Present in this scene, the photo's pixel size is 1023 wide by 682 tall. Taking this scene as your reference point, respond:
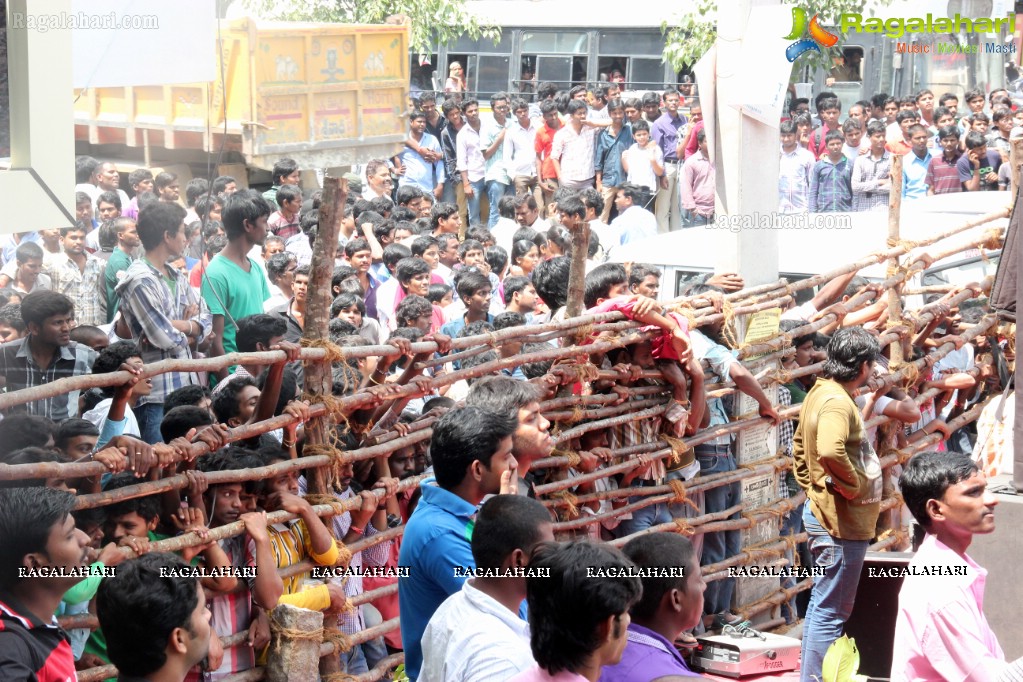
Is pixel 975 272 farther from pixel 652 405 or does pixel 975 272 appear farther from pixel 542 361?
pixel 542 361

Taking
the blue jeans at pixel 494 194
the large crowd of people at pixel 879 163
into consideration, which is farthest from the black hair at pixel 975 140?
the blue jeans at pixel 494 194

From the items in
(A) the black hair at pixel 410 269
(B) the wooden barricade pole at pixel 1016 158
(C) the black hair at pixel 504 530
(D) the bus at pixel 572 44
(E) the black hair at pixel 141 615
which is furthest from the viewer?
(D) the bus at pixel 572 44

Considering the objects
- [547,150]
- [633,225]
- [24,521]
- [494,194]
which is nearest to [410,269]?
[633,225]

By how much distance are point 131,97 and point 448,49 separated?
12408mm

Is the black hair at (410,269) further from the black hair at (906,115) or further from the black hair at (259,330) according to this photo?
the black hair at (906,115)

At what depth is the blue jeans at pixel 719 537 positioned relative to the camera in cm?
609

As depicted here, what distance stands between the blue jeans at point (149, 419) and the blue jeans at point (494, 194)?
29.3ft

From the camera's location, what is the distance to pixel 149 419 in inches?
201

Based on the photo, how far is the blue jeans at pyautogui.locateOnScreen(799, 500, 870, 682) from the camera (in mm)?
5262

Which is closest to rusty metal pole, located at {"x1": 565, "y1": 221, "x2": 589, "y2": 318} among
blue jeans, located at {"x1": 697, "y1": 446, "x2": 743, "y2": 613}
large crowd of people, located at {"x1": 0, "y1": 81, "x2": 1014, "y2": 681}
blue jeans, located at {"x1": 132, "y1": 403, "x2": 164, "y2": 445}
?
large crowd of people, located at {"x1": 0, "y1": 81, "x2": 1014, "y2": 681}

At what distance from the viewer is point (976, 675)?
3.39 metres

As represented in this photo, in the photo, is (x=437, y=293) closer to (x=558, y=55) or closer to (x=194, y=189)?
(x=194, y=189)

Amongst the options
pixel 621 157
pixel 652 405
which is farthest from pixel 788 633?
pixel 621 157

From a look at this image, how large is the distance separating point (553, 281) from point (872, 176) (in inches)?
304
